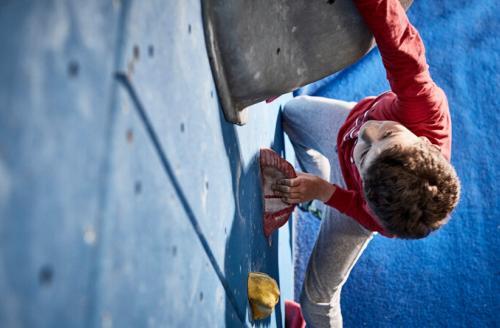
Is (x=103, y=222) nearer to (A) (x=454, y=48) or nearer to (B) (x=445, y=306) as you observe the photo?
(B) (x=445, y=306)

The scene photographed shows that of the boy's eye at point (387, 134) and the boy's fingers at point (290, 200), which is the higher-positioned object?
the boy's eye at point (387, 134)

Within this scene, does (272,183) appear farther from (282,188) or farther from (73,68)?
(73,68)

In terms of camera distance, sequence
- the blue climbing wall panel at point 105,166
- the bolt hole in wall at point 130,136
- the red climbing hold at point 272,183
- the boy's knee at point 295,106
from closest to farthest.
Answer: the blue climbing wall panel at point 105,166 → the bolt hole in wall at point 130,136 → the red climbing hold at point 272,183 → the boy's knee at point 295,106

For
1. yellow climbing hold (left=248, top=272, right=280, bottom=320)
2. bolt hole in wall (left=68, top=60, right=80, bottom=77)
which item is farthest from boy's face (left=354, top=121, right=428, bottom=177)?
bolt hole in wall (left=68, top=60, right=80, bottom=77)

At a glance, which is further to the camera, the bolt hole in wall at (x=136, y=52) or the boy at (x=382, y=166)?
the boy at (x=382, y=166)

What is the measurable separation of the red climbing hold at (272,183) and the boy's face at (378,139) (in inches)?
7.4

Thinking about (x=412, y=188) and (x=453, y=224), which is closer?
(x=412, y=188)

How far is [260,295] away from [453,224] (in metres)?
0.94

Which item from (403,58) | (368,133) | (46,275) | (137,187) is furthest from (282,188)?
(46,275)

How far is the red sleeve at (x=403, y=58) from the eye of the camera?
66cm

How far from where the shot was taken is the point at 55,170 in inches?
9.9

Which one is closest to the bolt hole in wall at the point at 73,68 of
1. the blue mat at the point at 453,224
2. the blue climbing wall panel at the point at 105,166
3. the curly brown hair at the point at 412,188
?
the blue climbing wall panel at the point at 105,166

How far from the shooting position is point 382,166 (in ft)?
2.64

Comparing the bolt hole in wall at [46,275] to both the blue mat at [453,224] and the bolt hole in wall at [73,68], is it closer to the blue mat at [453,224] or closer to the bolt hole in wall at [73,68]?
the bolt hole in wall at [73,68]
